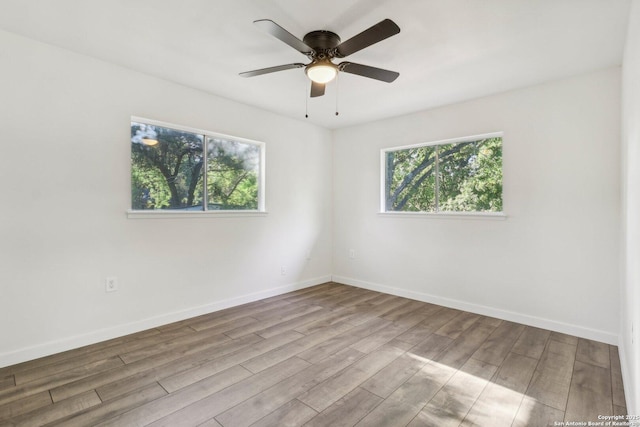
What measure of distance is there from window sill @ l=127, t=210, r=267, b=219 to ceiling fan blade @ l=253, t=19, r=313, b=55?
2053 millimetres

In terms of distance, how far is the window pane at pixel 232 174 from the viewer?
141 inches

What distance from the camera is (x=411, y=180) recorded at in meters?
4.19

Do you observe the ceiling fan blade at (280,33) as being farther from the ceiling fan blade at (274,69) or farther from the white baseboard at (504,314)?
the white baseboard at (504,314)

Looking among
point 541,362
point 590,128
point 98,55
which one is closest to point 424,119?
point 590,128

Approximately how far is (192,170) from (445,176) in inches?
118

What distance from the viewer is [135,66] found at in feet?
9.19

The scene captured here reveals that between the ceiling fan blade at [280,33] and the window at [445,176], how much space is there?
2380 millimetres

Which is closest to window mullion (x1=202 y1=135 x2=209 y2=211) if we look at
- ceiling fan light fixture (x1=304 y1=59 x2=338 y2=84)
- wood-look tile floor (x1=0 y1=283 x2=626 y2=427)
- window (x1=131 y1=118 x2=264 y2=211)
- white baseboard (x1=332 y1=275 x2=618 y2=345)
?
window (x1=131 y1=118 x2=264 y2=211)

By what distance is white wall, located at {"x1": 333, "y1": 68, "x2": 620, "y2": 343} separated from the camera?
9.09ft

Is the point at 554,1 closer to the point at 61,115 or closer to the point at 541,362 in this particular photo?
the point at 541,362

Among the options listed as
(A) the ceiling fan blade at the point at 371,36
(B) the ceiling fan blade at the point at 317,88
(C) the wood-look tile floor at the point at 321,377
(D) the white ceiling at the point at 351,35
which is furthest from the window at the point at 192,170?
(A) the ceiling fan blade at the point at 371,36

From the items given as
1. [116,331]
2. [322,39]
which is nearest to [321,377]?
[116,331]

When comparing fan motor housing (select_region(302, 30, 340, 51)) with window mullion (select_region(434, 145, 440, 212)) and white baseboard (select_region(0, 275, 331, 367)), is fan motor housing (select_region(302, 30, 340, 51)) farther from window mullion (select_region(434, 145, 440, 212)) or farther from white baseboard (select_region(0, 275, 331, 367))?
white baseboard (select_region(0, 275, 331, 367))

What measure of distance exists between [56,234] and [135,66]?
1.60 meters
